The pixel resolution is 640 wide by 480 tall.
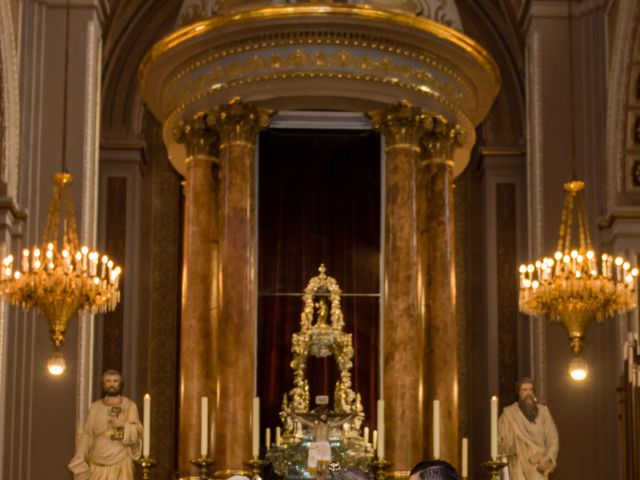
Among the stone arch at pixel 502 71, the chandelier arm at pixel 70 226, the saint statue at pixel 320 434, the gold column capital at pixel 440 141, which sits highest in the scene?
the stone arch at pixel 502 71

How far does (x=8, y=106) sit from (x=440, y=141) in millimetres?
4102

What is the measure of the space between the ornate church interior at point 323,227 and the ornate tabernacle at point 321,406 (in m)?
0.03

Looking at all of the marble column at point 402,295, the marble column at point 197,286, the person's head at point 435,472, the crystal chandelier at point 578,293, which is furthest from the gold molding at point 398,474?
the person's head at point 435,472

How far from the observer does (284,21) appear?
13.0 metres

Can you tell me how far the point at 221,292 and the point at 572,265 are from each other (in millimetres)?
3117

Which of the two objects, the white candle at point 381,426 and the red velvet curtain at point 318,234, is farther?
the red velvet curtain at point 318,234

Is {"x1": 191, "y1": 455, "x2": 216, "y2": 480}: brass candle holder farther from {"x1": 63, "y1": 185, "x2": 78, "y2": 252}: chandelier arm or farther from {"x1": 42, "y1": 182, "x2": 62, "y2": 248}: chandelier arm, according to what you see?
{"x1": 42, "y1": 182, "x2": 62, "y2": 248}: chandelier arm

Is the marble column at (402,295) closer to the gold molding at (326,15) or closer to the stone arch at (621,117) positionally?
the gold molding at (326,15)

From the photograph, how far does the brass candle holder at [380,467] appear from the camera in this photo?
12.5 m

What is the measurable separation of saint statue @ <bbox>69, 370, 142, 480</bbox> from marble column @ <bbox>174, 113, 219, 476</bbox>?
0.68m

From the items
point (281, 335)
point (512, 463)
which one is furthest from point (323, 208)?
point (512, 463)

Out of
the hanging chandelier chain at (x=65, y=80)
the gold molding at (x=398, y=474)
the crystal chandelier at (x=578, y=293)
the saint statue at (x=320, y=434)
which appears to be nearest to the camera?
the saint statue at (x=320, y=434)

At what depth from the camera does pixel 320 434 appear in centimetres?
1166

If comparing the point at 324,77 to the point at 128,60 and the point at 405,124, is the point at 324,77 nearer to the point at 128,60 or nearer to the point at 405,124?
the point at 405,124
